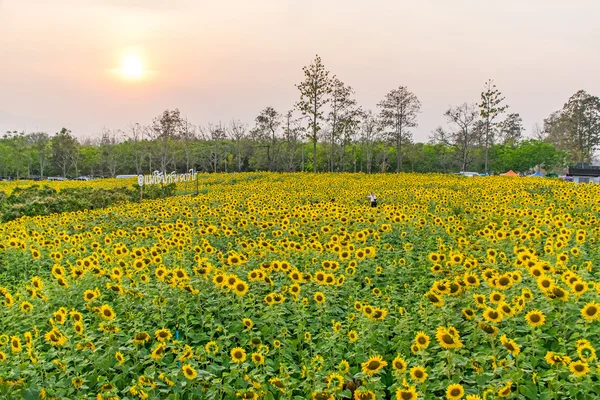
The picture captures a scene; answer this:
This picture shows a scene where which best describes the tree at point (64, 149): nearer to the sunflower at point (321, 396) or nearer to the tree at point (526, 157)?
the tree at point (526, 157)

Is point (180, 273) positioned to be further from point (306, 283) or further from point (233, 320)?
point (306, 283)

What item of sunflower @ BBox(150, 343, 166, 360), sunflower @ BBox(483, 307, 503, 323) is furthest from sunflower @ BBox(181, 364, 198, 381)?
sunflower @ BBox(483, 307, 503, 323)

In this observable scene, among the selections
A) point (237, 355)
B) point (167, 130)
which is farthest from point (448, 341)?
point (167, 130)

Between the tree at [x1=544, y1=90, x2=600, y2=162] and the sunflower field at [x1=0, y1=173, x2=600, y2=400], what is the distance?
228 feet

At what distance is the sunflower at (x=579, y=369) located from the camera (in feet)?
8.26

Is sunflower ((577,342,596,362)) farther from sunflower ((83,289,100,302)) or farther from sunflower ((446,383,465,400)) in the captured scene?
sunflower ((83,289,100,302))

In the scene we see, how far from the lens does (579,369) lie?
2545mm

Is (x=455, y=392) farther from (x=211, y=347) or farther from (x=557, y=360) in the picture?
(x=211, y=347)

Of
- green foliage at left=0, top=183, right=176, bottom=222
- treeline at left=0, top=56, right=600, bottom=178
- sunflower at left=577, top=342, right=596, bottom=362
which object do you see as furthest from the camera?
treeline at left=0, top=56, right=600, bottom=178

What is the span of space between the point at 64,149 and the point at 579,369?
216 ft

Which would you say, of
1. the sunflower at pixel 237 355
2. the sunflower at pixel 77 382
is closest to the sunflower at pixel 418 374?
the sunflower at pixel 237 355

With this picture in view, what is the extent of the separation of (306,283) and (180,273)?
129 centimetres

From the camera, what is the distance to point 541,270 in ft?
12.3

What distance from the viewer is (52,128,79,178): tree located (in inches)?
2333
